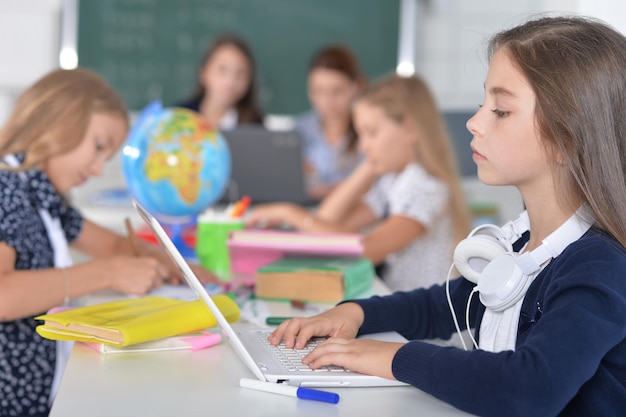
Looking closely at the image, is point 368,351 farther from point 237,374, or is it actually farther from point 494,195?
point 494,195

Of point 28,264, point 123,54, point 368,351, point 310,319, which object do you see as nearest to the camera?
point 368,351

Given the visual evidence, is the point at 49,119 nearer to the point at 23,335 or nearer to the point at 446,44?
the point at 23,335

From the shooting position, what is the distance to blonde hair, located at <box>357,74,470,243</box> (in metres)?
2.47

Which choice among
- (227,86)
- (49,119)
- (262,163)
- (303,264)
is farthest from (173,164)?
(227,86)

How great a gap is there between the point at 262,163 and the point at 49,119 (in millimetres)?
1323

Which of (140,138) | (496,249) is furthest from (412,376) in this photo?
(140,138)

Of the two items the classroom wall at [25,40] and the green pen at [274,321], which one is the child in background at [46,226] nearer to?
the green pen at [274,321]

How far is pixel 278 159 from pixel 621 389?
2.15m

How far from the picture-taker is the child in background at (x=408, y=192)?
2.39m

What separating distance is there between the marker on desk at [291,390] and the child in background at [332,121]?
2.84m

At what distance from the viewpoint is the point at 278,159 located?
3.08 meters

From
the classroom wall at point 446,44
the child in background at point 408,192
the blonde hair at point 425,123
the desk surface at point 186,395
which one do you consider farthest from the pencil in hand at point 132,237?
the blonde hair at point 425,123

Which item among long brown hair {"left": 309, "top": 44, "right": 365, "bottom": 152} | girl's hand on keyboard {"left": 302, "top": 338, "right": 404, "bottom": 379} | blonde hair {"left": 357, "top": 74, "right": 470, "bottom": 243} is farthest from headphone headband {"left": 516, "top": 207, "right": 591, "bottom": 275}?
long brown hair {"left": 309, "top": 44, "right": 365, "bottom": 152}

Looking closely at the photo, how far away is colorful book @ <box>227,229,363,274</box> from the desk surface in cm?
72
